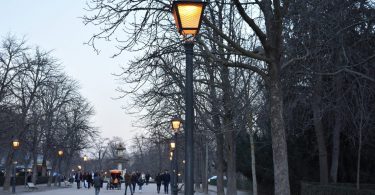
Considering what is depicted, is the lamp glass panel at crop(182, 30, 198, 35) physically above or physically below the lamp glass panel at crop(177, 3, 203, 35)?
below

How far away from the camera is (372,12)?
644 inches

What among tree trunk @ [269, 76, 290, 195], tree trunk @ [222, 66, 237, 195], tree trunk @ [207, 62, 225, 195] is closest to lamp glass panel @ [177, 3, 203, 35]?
tree trunk @ [269, 76, 290, 195]

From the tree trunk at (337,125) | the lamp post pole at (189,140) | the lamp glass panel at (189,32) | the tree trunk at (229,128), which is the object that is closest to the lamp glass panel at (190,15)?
the lamp glass panel at (189,32)

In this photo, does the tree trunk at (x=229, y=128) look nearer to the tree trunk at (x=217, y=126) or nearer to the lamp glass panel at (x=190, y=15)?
the tree trunk at (x=217, y=126)

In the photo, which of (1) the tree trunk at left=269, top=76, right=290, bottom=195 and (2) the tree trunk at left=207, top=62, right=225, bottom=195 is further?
(2) the tree trunk at left=207, top=62, right=225, bottom=195

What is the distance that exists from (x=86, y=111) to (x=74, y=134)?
545 centimetres

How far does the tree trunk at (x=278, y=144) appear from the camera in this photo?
13742mm

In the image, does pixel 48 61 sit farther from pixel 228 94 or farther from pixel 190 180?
pixel 190 180

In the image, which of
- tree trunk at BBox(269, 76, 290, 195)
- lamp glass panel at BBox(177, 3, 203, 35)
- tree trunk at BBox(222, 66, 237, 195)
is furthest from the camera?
tree trunk at BBox(222, 66, 237, 195)

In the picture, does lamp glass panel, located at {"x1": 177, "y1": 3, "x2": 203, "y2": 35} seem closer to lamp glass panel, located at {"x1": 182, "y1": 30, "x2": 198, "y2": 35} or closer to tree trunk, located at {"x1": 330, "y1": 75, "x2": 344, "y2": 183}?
lamp glass panel, located at {"x1": 182, "y1": 30, "x2": 198, "y2": 35}

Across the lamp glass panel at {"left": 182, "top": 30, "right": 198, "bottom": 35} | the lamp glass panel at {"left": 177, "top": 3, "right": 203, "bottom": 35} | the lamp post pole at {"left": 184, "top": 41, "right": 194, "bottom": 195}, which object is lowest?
the lamp post pole at {"left": 184, "top": 41, "right": 194, "bottom": 195}

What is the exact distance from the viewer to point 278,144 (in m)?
13.8

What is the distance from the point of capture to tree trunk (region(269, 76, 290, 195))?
13.7 metres

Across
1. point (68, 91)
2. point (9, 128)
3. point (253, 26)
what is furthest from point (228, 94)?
point (68, 91)
